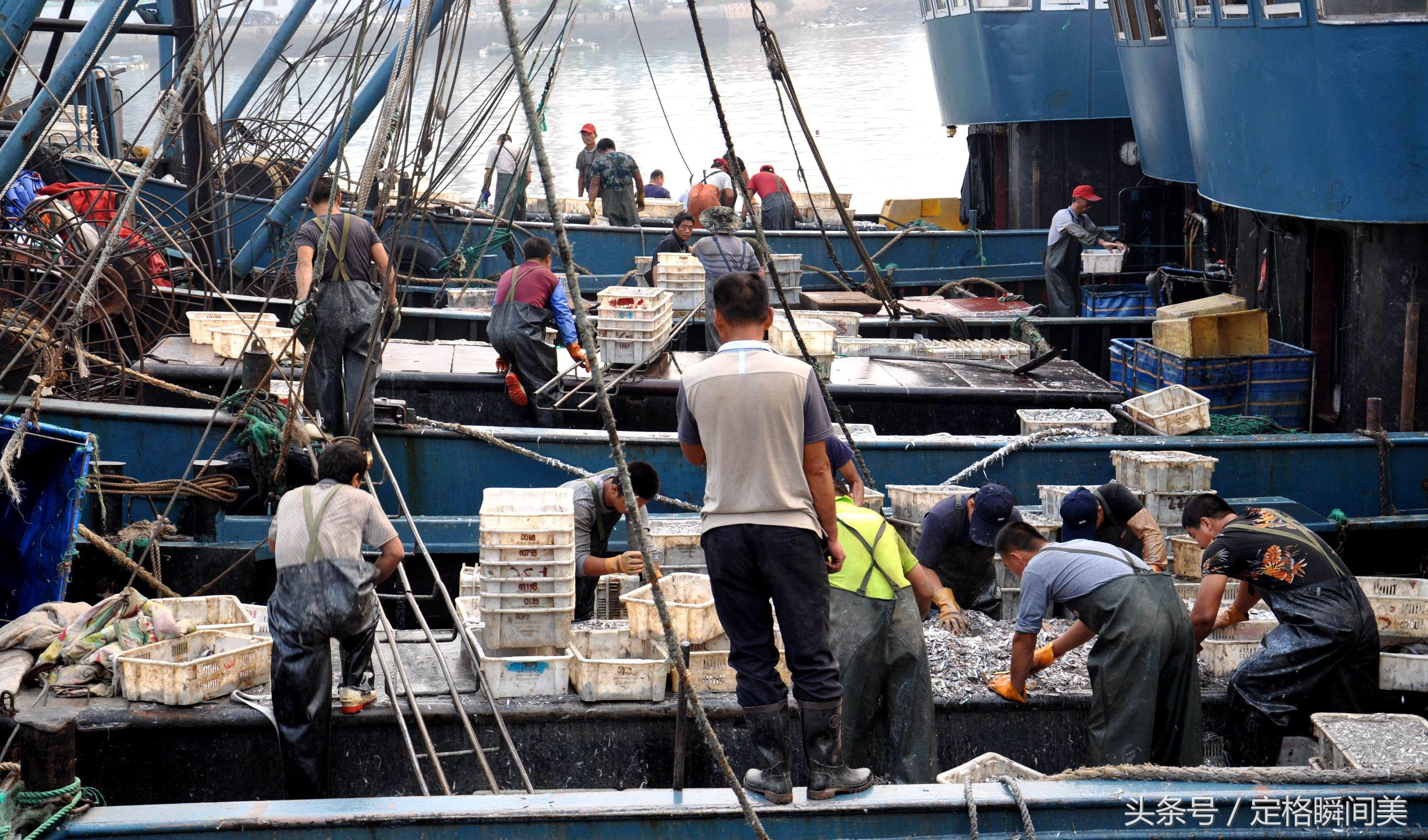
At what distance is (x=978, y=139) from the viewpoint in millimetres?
17172

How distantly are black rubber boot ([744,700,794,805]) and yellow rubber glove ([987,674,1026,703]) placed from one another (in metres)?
1.48

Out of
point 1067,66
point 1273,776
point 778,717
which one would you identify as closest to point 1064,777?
point 1273,776

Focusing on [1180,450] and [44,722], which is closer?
[44,722]

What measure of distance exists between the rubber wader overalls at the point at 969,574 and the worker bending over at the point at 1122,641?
3.24 feet

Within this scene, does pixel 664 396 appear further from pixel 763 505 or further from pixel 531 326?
pixel 763 505

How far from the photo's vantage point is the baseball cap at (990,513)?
611 centimetres

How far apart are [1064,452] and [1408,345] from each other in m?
2.24

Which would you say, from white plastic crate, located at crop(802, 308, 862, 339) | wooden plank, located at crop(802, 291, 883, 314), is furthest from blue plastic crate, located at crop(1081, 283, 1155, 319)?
white plastic crate, located at crop(802, 308, 862, 339)

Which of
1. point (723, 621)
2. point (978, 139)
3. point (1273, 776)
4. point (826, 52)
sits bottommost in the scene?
point (1273, 776)

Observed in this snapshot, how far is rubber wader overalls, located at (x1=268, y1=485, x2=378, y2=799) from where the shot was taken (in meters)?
5.43

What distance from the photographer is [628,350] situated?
31.3 ft

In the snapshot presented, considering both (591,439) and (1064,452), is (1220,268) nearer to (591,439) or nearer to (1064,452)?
(1064,452)

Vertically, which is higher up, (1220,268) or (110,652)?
(1220,268)

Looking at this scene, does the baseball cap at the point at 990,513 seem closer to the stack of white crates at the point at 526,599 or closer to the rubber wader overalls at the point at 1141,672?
the rubber wader overalls at the point at 1141,672
